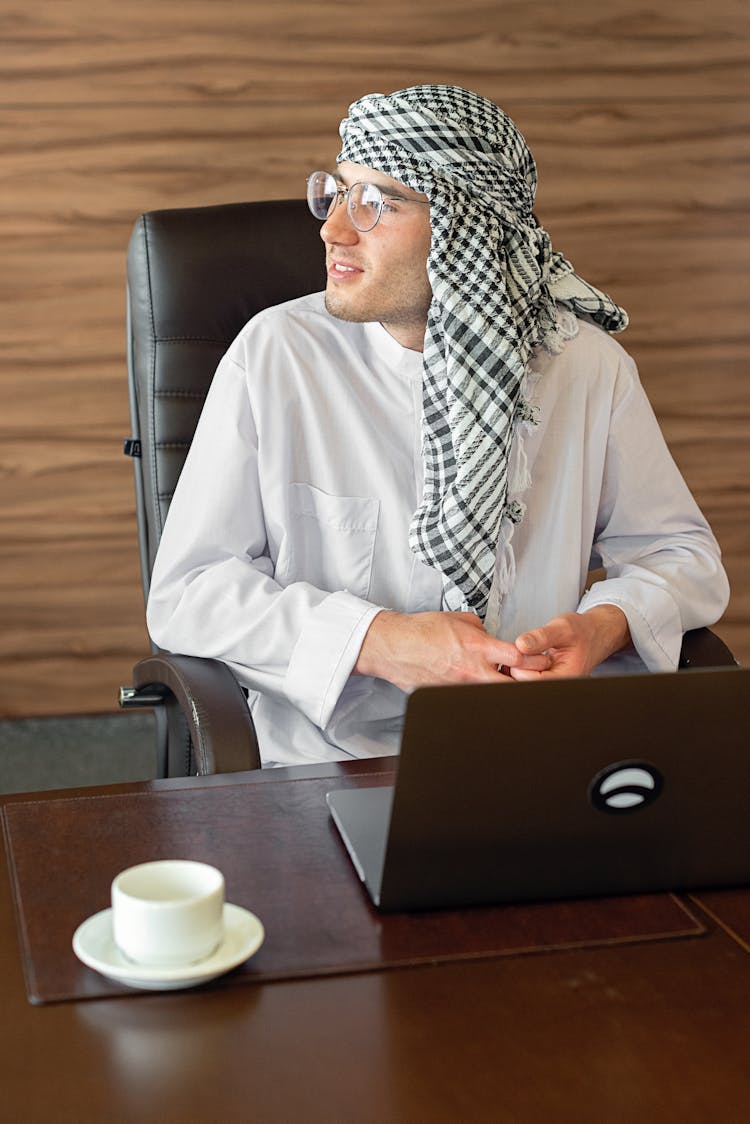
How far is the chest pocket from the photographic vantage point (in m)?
1.82

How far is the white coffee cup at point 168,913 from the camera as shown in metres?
0.83

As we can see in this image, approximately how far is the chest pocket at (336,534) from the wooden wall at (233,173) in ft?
5.10

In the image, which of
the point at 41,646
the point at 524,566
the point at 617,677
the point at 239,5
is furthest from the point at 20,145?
the point at 617,677

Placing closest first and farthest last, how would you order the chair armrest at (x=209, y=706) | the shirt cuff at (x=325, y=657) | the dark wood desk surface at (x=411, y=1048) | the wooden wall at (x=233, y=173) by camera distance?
the dark wood desk surface at (x=411, y=1048) → the chair armrest at (x=209, y=706) → the shirt cuff at (x=325, y=657) → the wooden wall at (x=233, y=173)

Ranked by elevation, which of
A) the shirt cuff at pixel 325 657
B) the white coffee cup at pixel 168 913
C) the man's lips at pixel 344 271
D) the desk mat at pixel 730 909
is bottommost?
the shirt cuff at pixel 325 657

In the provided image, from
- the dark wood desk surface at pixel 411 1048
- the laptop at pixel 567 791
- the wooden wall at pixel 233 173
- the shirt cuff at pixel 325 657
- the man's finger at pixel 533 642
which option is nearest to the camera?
the dark wood desk surface at pixel 411 1048

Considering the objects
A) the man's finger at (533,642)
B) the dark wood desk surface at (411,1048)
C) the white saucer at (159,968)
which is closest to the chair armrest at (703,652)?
the man's finger at (533,642)

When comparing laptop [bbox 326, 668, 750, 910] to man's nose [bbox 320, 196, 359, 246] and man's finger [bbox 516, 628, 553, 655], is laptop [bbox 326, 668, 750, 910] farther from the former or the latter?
man's nose [bbox 320, 196, 359, 246]

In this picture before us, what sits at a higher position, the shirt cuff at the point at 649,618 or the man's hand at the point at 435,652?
the man's hand at the point at 435,652

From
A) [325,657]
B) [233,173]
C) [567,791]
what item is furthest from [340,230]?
[233,173]

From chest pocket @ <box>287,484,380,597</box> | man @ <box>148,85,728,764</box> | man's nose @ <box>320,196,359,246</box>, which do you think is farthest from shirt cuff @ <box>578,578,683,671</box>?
man's nose @ <box>320,196,359,246</box>

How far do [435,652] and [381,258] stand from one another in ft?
2.06

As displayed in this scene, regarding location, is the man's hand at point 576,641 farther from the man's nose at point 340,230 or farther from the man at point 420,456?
the man's nose at point 340,230

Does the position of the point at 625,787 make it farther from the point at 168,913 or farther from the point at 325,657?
the point at 325,657
